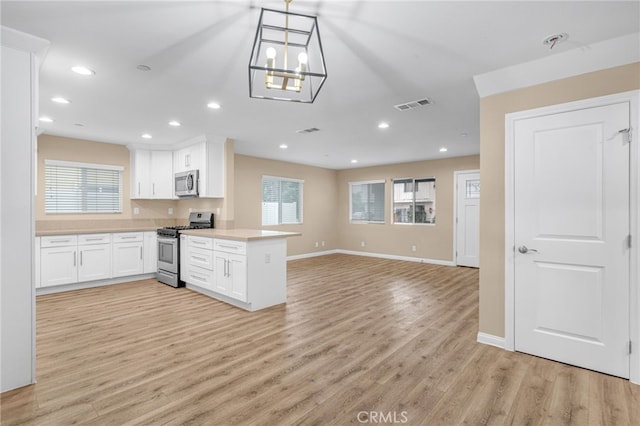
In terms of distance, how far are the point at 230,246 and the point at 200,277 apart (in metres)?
0.97

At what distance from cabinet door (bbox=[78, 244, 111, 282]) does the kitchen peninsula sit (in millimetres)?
1719

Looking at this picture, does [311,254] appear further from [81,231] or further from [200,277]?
[81,231]

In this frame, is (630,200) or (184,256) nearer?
(630,200)

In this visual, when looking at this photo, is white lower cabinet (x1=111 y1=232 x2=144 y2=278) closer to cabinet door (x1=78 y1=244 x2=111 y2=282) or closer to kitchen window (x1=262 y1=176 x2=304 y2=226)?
cabinet door (x1=78 y1=244 x2=111 y2=282)

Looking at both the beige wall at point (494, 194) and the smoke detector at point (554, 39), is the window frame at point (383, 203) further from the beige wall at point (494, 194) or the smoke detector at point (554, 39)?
the smoke detector at point (554, 39)

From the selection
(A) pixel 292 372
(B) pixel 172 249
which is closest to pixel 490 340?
(A) pixel 292 372

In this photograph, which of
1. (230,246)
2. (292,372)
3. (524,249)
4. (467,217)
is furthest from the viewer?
(467,217)

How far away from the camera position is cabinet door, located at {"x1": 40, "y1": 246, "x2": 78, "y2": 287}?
4598mm

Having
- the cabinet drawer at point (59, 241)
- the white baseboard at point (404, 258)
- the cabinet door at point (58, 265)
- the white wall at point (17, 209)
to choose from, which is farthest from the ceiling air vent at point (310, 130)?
the white baseboard at point (404, 258)

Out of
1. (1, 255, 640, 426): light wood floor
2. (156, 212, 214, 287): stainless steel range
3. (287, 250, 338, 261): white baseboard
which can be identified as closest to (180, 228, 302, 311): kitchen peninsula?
(1, 255, 640, 426): light wood floor

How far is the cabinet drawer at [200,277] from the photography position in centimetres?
447

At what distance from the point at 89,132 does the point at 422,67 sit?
5.12m

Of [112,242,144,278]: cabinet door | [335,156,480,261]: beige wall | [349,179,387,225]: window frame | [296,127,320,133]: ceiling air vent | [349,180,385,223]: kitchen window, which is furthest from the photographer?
[349,180,385,223]: kitchen window

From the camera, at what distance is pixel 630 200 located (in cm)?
231
